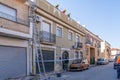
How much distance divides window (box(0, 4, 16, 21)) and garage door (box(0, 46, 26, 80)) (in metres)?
2.31

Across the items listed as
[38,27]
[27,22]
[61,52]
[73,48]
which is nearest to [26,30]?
[27,22]

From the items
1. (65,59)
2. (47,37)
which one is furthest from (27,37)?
(65,59)

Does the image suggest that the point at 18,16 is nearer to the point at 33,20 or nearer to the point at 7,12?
the point at 7,12

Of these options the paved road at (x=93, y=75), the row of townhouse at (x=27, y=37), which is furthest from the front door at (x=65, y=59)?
the paved road at (x=93, y=75)

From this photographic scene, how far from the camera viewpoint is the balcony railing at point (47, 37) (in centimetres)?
1991

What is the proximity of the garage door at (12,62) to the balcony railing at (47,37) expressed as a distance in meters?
3.16

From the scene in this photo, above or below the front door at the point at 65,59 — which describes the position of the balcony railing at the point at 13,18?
above

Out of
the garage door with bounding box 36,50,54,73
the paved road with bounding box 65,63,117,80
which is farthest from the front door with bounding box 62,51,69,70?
the paved road with bounding box 65,63,117,80

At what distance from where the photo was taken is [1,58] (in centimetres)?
1441

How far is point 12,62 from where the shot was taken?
15641 mm

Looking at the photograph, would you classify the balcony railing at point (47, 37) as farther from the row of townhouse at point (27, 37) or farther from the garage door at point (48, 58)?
the garage door at point (48, 58)

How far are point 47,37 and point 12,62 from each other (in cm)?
622

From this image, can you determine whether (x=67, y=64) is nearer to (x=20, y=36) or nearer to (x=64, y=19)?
(x=64, y=19)

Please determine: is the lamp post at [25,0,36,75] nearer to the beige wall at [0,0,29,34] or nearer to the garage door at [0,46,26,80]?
the beige wall at [0,0,29,34]
